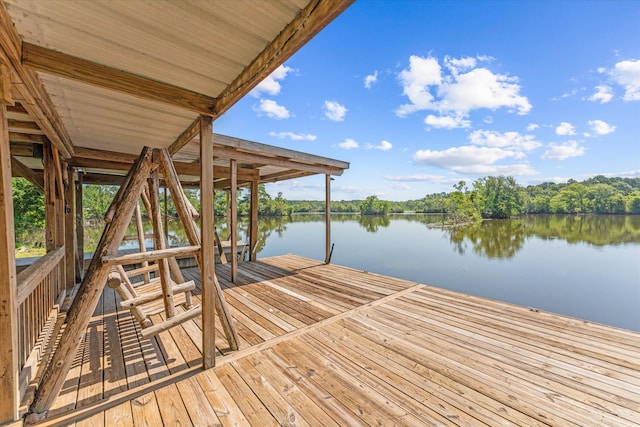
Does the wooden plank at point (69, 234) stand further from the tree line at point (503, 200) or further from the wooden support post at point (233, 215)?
the tree line at point (503, 200)

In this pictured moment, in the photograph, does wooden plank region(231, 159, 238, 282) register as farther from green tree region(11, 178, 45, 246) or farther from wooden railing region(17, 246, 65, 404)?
green tree region(11, 178, 45, 246)

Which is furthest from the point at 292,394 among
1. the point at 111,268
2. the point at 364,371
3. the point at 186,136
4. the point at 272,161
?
the point at 272,161

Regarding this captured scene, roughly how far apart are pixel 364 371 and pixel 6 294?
7.81 ft

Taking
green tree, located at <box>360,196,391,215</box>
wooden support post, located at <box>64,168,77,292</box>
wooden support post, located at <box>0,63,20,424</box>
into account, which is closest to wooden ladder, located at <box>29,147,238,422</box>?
wooden support post, located at <box>0,63,20,424</box>

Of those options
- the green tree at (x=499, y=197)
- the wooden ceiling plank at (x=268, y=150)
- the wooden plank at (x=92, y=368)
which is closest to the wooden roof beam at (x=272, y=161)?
the wooden ceiling plank at (x=268, y=150)

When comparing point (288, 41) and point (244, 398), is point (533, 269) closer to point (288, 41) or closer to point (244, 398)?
point (244, 398)

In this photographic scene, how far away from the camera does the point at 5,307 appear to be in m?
1.39

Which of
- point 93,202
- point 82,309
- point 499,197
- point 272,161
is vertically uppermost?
point 499,197

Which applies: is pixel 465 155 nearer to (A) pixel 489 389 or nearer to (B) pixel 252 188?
(B) pixel 252 188

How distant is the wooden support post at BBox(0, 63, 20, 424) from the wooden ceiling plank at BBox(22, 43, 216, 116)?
185mm

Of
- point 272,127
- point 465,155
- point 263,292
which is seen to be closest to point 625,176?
point 465,155

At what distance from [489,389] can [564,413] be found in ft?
1.29

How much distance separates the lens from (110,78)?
1.57 m

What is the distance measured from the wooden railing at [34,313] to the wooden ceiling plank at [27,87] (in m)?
1.29
